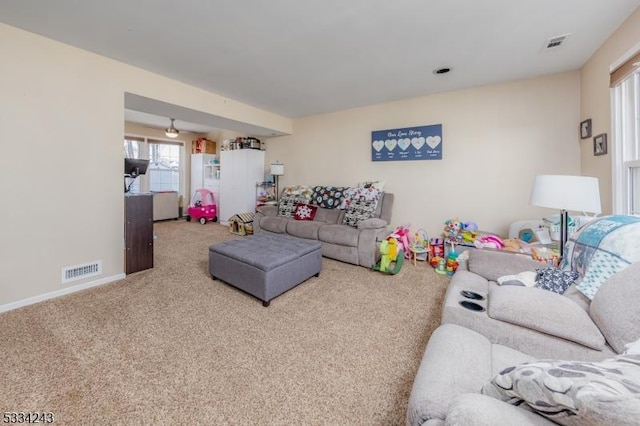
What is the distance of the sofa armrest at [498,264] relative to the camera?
1.86m

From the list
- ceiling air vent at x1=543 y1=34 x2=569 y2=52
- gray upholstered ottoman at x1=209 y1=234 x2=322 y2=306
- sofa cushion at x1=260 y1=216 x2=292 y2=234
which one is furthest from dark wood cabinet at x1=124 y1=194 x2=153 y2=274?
ceiling air vent at x1=543 y1=34 x2=569 y2=52

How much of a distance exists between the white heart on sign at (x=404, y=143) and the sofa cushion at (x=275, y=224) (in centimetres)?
207

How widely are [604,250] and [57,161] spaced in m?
4.08

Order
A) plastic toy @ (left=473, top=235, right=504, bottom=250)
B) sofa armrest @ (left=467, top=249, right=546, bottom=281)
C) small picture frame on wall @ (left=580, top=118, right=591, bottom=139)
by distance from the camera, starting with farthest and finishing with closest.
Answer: plastic toy @ (left=473, top=235, right=504, bottom=250) < small picture frame on wall @ (left=580, top=118, right=591, bottom=139) < sofa armrest @ (left=467, top=249, right=546, bottom=281)

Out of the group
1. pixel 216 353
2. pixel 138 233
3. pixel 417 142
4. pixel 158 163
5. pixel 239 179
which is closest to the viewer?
pixel 216 353

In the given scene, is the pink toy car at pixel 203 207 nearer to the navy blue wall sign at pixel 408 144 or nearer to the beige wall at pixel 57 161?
the beige wall at pixel 57 161

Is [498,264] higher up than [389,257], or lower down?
higher up

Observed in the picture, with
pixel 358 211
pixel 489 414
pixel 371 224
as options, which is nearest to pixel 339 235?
pixel 371 224

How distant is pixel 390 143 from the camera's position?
158 inches

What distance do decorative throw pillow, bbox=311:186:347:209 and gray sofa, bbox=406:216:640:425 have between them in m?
2.75

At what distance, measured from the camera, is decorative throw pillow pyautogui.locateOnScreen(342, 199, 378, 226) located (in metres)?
3.65

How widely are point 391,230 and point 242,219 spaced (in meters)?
2.80

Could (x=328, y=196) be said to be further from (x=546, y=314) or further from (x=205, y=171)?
(x=205, y=171)

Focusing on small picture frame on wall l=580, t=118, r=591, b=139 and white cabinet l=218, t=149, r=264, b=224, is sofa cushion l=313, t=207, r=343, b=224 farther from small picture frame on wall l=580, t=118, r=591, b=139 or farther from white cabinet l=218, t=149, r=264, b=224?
small picture frame on wall l=580, t=118, r=591, b=139
